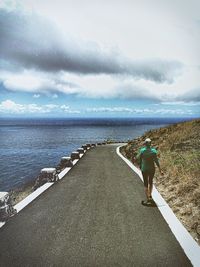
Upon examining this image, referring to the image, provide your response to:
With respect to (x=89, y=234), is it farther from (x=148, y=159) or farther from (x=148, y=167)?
(x=148, y=159)

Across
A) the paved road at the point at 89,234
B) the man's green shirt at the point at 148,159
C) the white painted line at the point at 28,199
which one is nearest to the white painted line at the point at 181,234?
the paved road at the point at 89,234

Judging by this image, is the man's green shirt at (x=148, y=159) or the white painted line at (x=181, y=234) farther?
the man's green shirt at (x=148, y=159)

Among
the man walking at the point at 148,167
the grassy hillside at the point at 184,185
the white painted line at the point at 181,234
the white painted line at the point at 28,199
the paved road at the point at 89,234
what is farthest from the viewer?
the man walking at the point at 148,167

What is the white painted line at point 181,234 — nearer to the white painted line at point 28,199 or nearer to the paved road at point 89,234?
the paved road at point 89,234

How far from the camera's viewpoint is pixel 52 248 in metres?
5.99

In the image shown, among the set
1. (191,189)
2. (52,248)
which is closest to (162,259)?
(52,248)

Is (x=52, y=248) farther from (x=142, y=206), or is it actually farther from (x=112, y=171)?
(x=112, y=171)

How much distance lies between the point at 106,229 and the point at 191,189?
13.7 feet

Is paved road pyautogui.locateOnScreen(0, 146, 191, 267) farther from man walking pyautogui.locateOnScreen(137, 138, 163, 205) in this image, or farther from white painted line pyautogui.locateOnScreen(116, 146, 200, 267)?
man walking pyautogui.locateOnScreen(137, 138, 163, 205)

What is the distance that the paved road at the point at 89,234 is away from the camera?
219 inches

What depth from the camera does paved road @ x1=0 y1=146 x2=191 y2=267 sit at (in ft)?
18.3

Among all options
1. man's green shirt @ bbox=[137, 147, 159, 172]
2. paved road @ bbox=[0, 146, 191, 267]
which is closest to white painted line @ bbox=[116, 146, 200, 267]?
paved road @ bbox=[0, 146, 191, 267]

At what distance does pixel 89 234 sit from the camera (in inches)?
267

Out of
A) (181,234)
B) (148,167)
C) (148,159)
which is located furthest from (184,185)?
(181,234)
